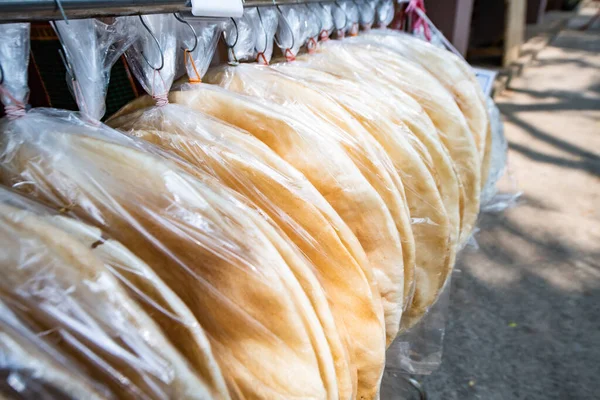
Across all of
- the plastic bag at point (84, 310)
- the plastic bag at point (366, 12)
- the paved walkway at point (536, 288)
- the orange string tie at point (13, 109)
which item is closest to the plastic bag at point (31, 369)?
the plastic bag at point (84, 310)

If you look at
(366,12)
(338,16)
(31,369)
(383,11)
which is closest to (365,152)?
(31,369)

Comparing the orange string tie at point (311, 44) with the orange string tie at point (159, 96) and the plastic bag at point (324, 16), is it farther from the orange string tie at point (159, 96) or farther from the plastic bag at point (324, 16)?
the orange string tie at point (159, 96)

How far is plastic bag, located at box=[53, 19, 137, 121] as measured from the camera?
0.64 metres

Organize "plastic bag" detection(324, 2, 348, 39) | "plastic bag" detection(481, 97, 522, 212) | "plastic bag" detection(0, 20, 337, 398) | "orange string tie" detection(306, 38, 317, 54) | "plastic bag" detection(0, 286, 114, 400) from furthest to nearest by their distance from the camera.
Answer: "plastic bag" detection(481, 97, 522, 212), "plastic bag" detection(324, 2, 348, 39), "orange string tie" detection(306, 38, 317, 54), "plastic bag" detection(0, 20, 337, 398), "plastic bag" detection(0, 286, 114, 400)

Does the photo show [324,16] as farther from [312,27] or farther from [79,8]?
[79,8]

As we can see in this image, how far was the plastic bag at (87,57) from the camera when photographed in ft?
2.11

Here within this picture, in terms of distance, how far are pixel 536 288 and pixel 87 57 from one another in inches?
102

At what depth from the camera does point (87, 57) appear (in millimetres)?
663

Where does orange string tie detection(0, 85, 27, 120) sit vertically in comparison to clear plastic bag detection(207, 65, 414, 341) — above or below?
above

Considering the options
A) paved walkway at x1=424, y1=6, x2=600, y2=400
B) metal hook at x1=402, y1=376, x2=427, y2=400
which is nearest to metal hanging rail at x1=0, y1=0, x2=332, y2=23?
metal hook at x1=402, y1=376, x2=427, y2=400

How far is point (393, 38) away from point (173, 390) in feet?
3.96

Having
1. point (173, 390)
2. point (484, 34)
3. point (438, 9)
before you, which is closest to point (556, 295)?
point (438, 9)

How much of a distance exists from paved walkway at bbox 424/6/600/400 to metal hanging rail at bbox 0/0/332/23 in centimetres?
191

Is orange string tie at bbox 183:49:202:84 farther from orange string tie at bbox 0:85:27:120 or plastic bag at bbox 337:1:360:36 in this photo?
plastic bag at bbox 337:1:360:36
